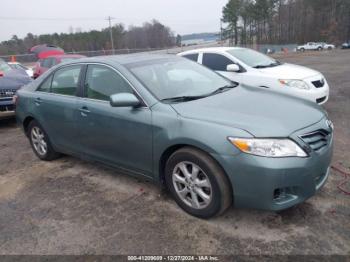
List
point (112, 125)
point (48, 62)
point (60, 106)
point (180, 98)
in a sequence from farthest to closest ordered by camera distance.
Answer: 1. point (48, 62)
2. point (60, 106)
3. point (112, 125)
4. point (180, 98)

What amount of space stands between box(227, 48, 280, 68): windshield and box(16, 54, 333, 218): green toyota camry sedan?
10.6ft

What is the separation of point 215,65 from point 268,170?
5.11m

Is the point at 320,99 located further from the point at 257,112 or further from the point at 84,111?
the point at 84,111

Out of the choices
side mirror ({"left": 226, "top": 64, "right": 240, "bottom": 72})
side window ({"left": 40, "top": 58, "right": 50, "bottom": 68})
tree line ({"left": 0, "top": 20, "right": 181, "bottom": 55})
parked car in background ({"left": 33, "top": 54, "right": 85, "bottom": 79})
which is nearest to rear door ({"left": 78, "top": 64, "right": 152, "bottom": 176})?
side mirror ({"left": 226, "top": 64, "right": 240, "bottom": 72})

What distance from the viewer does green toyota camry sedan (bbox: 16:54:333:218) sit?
268 centimetres

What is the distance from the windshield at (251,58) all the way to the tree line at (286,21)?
62304 millimetres

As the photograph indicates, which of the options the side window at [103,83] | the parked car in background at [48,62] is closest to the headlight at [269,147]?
the side window at [103,83]

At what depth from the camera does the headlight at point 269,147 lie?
8.62 ft

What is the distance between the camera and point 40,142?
16.1 ft

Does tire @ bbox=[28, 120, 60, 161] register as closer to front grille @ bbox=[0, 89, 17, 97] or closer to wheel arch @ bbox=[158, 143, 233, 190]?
wheel arch @ bbox=[158, 143, 233, 190]

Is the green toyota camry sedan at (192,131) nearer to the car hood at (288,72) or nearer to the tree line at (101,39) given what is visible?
the car hood at (288,72)

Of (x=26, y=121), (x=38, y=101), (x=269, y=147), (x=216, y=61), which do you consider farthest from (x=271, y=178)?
(x=216, y=61)

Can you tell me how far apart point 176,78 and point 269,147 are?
1544 millimetres

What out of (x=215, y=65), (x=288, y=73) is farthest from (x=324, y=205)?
(x=215, y=65)
